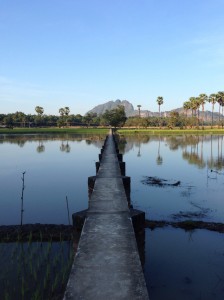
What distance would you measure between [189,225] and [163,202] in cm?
460

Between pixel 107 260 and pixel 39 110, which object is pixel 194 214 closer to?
pixel 107 260

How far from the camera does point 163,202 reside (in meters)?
19.5

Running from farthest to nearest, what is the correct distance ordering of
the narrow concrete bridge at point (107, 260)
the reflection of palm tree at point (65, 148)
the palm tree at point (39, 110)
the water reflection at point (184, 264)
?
1. the palm tree at point (39, 110)
2. the reflection of palm tree at point (65, 148)
3. the water reflection at point (184, 264)
4. the narrow concrete bridge at point (107, 260)

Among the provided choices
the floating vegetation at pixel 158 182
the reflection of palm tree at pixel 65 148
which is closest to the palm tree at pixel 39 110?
the reflection of palm tree at pixel 65 148

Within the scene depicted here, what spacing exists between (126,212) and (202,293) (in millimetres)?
3389

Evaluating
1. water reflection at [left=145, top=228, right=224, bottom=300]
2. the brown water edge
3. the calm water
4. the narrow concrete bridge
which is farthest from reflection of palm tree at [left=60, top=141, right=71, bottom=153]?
the narrow concrete bridge

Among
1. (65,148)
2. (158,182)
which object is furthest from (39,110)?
(158,182)

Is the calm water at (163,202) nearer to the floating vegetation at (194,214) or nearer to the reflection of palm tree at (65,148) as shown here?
the floating vegetation at (194,214)

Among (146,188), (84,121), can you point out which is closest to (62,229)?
(146,188)

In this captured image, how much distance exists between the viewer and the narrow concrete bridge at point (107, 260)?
526cm

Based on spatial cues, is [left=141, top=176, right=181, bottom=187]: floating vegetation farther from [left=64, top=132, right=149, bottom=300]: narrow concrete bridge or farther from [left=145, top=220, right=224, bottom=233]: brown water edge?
[left=64, top=132, right=149, bottom=300]: narrow concrete bridge

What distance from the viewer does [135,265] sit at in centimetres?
621

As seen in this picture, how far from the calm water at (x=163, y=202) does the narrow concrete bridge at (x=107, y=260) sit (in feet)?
9.04

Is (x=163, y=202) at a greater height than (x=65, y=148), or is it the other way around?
(x=65, y=148)
